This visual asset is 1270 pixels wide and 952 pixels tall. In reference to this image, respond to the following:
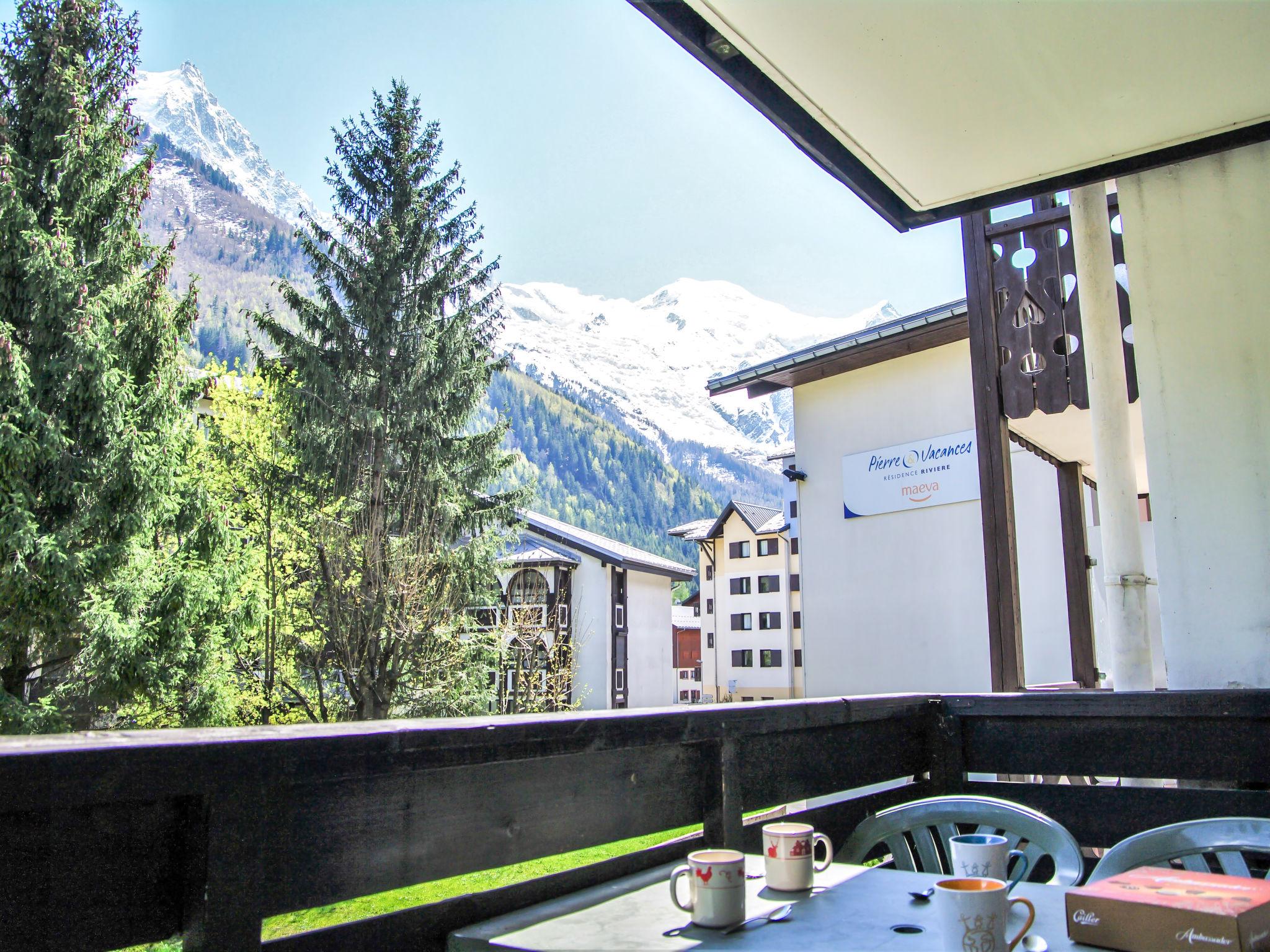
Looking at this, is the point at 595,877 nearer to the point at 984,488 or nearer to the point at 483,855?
the point at 483,855

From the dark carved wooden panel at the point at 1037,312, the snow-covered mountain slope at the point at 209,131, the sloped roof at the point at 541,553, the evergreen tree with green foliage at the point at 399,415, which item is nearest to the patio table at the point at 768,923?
the dark carved wooden panel at the point at 1037,312

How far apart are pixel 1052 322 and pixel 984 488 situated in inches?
36.9

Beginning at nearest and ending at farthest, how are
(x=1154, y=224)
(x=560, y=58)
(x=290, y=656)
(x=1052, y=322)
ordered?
(x=1154, y=224) → (x=1052, y=322) → (x=290, y=656) → (x=560, y=58)

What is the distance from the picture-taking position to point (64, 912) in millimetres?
817

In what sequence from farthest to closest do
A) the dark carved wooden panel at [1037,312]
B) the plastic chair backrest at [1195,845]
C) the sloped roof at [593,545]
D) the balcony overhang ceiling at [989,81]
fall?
the sloped roof at [593,545], the dark carved wooden panel at [1037,312], the balcony overhang ceiling at [989,81], the plastic chair backrest at [1195,845]

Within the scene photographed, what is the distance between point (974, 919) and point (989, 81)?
2.11 meters

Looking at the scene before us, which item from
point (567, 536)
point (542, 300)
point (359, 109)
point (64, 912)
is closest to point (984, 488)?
point (64, 912)

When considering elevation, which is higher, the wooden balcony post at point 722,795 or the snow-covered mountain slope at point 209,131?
the snow-covered mountain slope at point 209,131

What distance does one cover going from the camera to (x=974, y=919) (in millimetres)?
973

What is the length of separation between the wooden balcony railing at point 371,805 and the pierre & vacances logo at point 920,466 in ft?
30.5

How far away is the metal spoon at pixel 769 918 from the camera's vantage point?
1.12 m

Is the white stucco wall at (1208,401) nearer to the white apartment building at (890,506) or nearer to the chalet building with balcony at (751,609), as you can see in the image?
the white apartment building at (890,506)

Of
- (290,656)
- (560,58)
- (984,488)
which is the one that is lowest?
(290,656)

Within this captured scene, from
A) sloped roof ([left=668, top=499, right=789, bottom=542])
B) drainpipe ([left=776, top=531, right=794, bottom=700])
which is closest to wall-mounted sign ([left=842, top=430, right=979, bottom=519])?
sloped roof ([left=668, top=499, right=789, bottom=542])
